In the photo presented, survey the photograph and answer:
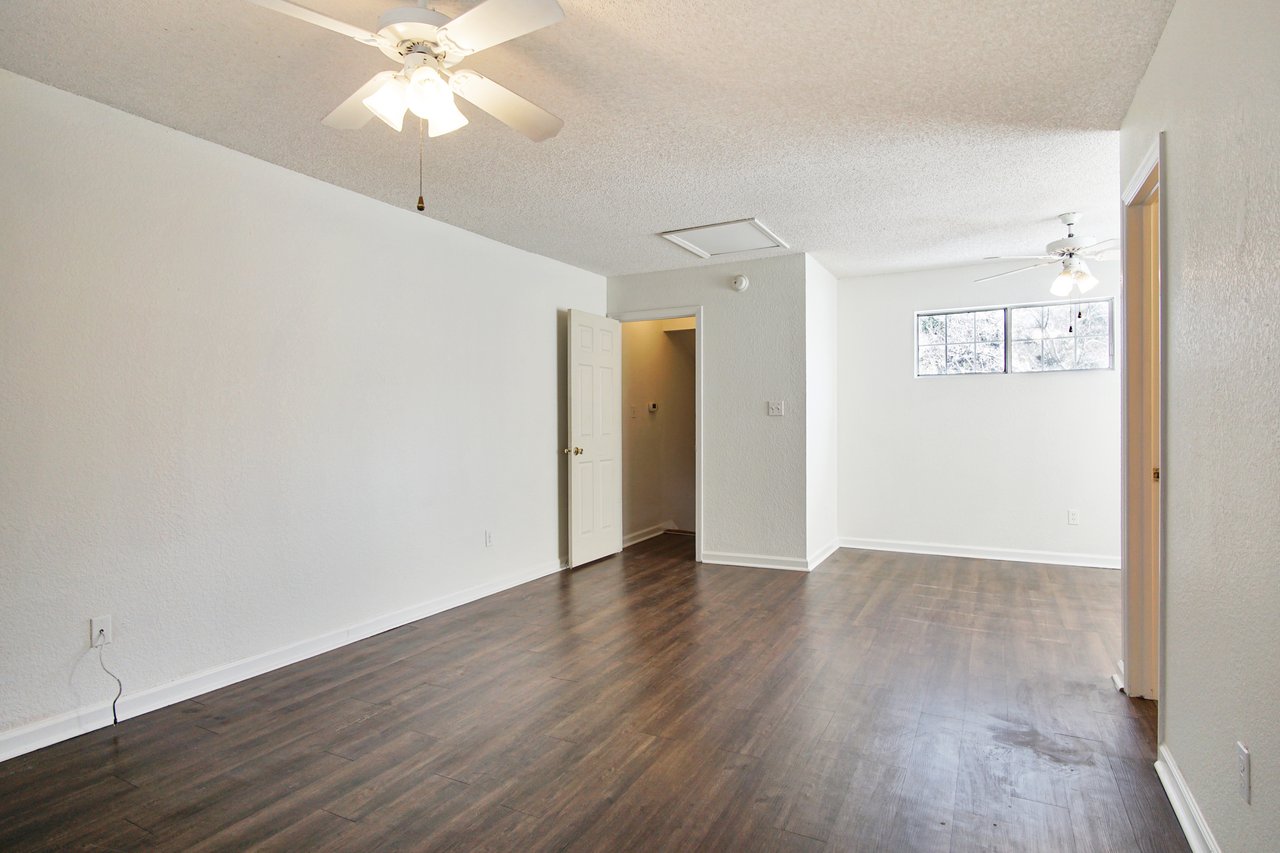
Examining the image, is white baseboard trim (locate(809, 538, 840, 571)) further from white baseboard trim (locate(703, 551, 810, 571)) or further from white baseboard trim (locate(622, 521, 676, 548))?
white baseboard trim (locate(622, 521, 676, 548))

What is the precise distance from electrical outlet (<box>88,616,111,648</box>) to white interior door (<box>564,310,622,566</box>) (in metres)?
3.09

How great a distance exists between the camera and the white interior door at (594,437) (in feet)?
17.7

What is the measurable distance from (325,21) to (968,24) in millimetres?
1927

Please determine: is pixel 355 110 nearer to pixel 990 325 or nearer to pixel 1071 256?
pixel 1071 256

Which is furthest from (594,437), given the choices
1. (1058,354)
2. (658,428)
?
(1058,354)

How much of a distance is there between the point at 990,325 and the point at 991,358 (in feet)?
0.93

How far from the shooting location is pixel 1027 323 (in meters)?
5.59

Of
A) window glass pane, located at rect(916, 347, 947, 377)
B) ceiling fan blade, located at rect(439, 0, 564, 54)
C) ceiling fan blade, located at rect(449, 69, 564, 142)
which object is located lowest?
window glass pane, located at rect(916, 347, 947, 377)

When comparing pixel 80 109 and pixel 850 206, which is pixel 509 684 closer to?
pixel 80 109

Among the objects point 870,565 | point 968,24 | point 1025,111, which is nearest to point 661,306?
point 870,565

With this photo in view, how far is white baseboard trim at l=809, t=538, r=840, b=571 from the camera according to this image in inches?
212

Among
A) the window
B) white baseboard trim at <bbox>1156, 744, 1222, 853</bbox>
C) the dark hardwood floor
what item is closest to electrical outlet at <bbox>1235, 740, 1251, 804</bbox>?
white baseboard trim at <bbox>1156, 744, 1222, 853</bbox>

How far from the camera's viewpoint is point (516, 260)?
4.97 metres

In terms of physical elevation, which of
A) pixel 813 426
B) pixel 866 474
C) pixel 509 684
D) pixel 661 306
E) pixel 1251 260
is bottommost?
pixel 509 684
